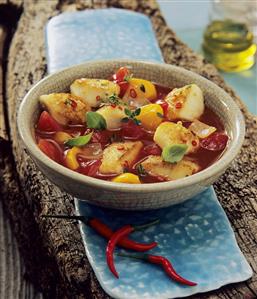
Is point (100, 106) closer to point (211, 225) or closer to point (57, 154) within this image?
point (57, 154)

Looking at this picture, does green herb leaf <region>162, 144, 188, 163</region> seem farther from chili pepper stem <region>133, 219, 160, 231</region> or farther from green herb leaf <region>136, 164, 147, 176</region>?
chili pepper stem <region>133, 219, 160, 231</region>

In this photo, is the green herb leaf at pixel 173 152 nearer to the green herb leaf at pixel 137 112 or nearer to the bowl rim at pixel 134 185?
the bowl rim at pixel 134 185

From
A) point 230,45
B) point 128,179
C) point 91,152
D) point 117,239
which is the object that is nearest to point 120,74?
point 91,152

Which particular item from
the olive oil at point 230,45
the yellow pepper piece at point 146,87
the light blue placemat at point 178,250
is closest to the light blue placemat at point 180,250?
the light blue placemat at point 178,250

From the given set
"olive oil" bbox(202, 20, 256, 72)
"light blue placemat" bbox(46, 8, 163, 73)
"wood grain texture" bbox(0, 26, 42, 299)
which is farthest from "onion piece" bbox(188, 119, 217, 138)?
"olive oil" bbox(202, 20, 256, 72)

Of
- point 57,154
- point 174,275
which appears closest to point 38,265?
point 57,154

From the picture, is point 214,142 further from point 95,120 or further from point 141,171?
point 95,120
